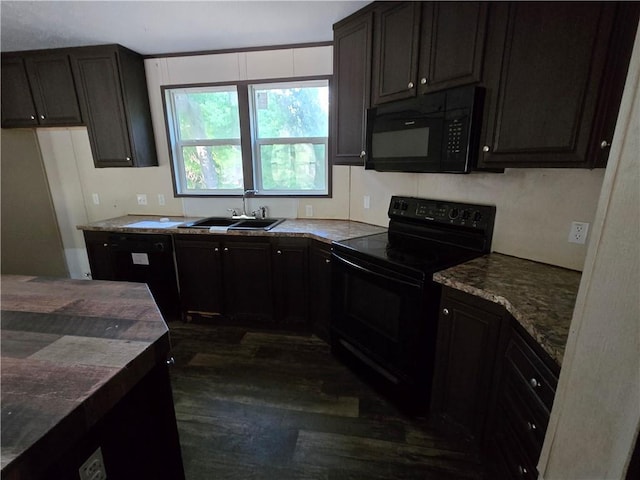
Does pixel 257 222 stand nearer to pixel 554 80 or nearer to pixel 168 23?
pixel 168 23

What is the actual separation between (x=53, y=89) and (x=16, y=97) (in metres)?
0.41

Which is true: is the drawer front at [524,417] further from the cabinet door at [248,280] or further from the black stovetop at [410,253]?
the cabinet door at [248,280]

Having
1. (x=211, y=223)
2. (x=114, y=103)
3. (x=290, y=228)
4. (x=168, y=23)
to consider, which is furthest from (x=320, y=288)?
(x=114, y=103)

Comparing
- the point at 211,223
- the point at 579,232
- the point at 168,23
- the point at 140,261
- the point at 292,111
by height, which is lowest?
the point at 140,261

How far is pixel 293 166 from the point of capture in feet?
9.46

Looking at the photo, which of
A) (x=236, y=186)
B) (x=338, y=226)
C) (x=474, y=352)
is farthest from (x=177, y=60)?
(x=474, y=352)

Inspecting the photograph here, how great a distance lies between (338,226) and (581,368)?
207 centimetres

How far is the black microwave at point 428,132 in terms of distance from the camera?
1490mm

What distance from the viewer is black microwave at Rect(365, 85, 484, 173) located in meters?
1.49

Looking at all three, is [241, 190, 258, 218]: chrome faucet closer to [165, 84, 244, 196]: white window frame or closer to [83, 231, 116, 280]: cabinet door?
[165, 84, 244, 196]: white window frame

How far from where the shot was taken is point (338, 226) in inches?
101

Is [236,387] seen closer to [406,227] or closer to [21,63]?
[406,227]

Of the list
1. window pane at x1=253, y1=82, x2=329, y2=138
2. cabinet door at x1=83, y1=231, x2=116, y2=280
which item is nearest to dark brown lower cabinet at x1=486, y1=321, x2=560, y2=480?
window pane at x1=253, y1=82, x2=329, y2=138

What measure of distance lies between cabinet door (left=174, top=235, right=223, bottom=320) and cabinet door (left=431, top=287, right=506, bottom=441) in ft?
6.12
